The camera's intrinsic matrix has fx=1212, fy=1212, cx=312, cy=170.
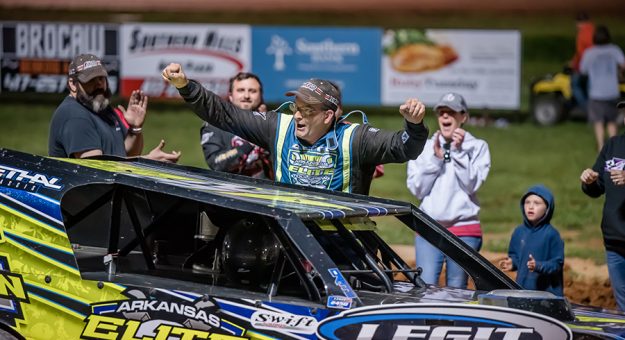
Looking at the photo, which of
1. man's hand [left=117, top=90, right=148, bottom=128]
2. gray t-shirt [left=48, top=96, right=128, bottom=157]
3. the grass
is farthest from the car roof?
the grass

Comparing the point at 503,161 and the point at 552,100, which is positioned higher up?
the point at 552,100

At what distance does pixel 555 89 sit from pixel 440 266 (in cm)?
1400

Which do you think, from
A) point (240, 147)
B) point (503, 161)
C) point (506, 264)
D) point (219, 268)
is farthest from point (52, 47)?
point (219, 268)

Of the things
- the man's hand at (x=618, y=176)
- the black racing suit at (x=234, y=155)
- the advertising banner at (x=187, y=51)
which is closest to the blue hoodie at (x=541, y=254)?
the man's hand at (x=618, y=176)

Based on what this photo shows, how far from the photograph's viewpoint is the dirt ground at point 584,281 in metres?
10.3

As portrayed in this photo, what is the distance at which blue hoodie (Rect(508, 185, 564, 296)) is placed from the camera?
8.50m

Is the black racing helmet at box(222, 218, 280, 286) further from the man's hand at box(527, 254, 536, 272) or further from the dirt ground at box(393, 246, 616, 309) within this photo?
the dirt ground at box(393, 246, 616, 309)

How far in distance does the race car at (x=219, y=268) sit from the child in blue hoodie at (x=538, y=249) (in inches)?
72.2

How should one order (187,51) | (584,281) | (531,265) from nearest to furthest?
(531,265) < (584,281) < (187,51)

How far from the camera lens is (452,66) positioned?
2139cm

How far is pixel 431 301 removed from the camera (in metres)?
6.14

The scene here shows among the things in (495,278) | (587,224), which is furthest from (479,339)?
(587,224)

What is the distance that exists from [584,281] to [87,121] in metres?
5.07

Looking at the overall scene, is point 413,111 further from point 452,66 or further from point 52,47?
point 52,47
